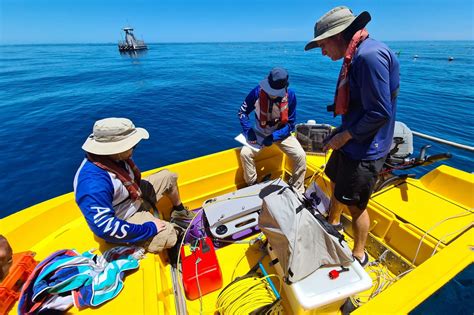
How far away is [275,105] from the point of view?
10.9 feet

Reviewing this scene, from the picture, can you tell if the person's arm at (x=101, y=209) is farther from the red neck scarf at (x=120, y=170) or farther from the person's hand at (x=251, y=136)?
the person's hand at (x=251, y=136)

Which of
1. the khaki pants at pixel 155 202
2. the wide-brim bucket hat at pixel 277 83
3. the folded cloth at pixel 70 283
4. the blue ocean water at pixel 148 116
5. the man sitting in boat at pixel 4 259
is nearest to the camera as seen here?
the folded cloth at pixel 70 283

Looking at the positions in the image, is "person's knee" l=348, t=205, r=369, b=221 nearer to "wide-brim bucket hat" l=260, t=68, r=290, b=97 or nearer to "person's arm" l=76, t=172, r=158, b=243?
"wide-brim bucket hat" l=260, t=68, r=290, b=97

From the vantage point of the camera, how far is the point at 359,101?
1.81 metres

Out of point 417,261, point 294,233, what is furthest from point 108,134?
point 417,261

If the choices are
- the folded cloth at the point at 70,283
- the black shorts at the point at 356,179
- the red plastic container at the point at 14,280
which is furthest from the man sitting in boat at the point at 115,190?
the black shorts at the point at 356,179

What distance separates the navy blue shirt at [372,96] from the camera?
151 cm

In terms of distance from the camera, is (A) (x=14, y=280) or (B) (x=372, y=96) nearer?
(A) (x=14, y=280)

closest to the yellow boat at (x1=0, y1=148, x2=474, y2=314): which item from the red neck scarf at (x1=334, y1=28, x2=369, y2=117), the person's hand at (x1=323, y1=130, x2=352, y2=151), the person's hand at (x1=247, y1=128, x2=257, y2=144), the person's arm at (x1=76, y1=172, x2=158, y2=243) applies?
the person's arm at (x1=76, y1=172, x2=158, y2=243)

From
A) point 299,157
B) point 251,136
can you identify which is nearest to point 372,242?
point 299,157

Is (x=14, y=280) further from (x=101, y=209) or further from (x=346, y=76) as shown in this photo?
(x=346, y=76)

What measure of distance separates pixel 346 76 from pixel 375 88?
328 millimetres

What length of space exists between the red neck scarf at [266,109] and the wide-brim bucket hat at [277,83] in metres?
0.10

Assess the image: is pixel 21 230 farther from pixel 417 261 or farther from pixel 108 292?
pixel 417 261
